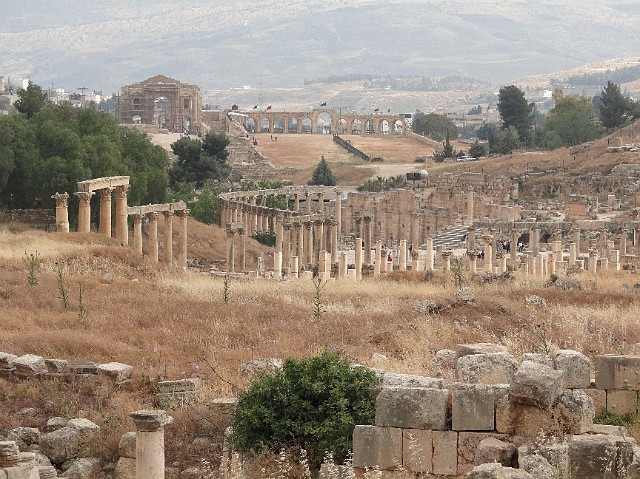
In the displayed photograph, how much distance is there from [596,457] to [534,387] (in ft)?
5.23

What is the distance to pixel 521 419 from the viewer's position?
1425 centimetres

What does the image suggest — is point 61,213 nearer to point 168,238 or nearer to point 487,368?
point 168,238

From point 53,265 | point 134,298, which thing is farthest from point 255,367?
point 53,265

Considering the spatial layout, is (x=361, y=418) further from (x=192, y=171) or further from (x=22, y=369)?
(x=192, y=171)

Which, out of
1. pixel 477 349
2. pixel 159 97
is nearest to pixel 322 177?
pixel 159 97

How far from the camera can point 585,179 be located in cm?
8456

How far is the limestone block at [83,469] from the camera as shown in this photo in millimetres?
16359

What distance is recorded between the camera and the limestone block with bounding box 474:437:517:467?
13.7m

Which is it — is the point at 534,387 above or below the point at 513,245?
above

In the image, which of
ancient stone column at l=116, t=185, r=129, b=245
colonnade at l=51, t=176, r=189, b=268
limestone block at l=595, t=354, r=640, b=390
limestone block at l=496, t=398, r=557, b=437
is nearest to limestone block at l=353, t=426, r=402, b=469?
limestone block at l=496, t=398, r=557, b=437

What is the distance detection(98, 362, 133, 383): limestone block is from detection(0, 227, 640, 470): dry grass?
0.69 ft

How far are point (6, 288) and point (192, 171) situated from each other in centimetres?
5930

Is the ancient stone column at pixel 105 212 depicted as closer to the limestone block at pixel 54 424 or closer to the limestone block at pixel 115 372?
the limestone block at pixel 115 372

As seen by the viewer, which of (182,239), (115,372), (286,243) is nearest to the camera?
(115,372)
